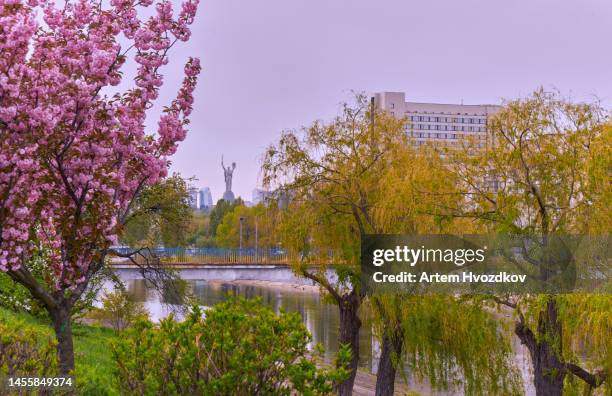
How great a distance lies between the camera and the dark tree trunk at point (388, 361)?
19500mm

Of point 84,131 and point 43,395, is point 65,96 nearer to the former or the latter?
point 84,131

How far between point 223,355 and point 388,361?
14.1 meters

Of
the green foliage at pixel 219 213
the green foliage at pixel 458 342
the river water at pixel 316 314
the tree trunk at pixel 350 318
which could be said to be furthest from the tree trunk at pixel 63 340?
the green foliage at pixel 219 213

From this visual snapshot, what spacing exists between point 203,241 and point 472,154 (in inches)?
3641

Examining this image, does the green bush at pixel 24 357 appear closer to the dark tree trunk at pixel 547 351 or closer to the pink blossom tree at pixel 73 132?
the pink blossom tree at pixel 73 132

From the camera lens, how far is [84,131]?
968 centimetres

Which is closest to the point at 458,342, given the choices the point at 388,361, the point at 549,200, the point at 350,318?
the point at 388,361

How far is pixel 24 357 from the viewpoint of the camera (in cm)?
834

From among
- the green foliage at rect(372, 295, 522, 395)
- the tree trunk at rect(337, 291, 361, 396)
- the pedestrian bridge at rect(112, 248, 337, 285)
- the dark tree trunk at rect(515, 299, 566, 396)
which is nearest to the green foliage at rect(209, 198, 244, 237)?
the pedestrian bridge at rect(112, 248, 337, 285)

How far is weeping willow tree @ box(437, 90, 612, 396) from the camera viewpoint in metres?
14.7

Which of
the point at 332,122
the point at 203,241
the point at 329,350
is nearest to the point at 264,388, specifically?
the point at 332,122

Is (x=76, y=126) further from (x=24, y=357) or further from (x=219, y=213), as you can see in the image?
(x=219, y=213)

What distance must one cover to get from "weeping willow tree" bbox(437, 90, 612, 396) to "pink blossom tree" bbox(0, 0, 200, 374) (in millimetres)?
8140

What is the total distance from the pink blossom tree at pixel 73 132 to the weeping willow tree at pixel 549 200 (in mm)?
8140
